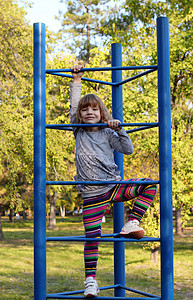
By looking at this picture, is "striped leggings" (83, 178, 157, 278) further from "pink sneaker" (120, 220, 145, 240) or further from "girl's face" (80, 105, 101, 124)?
"girl's face" (80, 105, 101, 124)

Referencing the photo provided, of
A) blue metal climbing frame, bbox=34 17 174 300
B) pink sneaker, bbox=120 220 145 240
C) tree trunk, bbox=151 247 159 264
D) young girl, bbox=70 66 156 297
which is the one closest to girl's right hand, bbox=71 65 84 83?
young girl, bbox=70 66 156 297

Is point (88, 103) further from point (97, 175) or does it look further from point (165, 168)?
point (165, 168)

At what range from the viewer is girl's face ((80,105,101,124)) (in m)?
2.98

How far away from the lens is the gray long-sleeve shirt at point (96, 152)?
2857mm

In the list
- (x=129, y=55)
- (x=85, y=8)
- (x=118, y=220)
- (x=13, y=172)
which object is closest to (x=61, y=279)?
(x=13, y=172)

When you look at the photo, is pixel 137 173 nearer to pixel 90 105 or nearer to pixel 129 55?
pixel 129 55

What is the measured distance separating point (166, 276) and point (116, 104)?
1493 mm

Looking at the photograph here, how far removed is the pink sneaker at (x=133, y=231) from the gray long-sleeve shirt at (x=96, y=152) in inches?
10.4

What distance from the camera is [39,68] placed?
2855 mm

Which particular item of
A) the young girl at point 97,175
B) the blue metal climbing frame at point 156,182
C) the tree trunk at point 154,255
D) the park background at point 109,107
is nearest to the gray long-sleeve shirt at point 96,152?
the young girl at point 97,175

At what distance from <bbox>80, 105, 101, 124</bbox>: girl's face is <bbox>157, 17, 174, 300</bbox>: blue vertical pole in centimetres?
46

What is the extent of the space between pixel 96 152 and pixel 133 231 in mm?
562

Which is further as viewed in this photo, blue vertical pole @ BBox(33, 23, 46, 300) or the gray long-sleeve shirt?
the gray long-sleeve shirt

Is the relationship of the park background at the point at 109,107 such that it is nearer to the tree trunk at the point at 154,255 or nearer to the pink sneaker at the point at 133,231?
the tree trunk at the point at 154,255
